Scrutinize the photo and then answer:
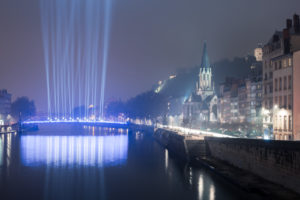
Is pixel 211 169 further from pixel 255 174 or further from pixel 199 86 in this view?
pixel 199 86

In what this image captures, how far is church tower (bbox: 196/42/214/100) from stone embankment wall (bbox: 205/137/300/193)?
12137cm

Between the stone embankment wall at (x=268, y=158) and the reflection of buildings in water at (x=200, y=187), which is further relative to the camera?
the reflection of buildings in water at (x=200, y=187)

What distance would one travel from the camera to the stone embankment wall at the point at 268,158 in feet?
92.0

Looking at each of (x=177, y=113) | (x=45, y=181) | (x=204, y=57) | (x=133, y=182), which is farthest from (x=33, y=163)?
(x=177, y=113)

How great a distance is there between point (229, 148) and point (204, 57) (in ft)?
408

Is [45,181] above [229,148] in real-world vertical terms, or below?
below

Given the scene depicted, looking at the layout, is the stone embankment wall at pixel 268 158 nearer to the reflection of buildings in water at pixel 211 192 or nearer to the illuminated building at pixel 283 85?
the reflection of buildings in water at pixel 211 192

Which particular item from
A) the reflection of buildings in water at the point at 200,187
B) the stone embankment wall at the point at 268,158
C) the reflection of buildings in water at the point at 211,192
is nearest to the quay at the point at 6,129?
the reflection of buildings in water at the point at 200,187

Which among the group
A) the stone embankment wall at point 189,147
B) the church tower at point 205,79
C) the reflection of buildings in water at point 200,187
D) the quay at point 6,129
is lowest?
the quay at point 6,129

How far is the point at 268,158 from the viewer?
32.7 metres

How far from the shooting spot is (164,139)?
88.0m

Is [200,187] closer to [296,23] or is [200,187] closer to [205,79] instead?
[296,23]

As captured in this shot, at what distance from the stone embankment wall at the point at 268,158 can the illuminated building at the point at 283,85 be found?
829 centimetres

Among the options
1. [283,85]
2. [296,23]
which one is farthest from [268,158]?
[296,23]
